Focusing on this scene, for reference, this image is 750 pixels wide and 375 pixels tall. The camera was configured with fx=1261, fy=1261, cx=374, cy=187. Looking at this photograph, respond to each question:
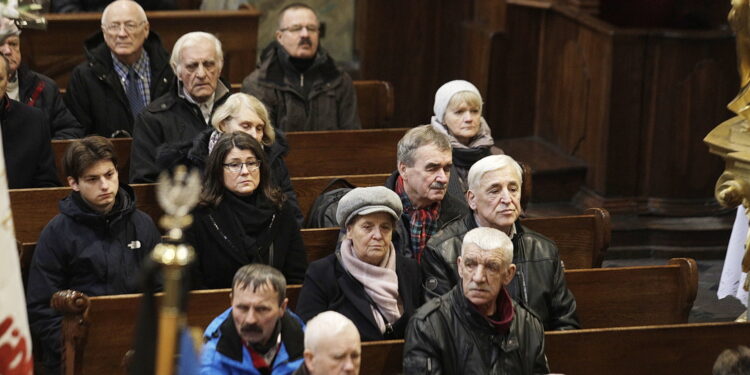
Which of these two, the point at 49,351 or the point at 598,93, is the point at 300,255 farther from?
the point at 598,93

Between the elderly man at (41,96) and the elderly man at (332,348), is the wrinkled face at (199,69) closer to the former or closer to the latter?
the elderly man at (41,96)

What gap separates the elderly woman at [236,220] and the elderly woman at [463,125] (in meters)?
1.10

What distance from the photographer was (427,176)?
518cm

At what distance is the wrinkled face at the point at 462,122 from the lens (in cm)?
596

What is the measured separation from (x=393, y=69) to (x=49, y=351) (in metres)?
5.40

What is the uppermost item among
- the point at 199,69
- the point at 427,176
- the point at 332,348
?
the point at 199,69

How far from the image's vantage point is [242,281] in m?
4.04

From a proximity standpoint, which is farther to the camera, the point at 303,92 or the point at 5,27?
the point at 303,92

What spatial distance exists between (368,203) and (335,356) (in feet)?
3.51

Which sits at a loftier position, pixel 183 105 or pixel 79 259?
pixel 183 105

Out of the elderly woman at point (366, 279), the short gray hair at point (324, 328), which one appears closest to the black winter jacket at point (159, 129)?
the elderly woman at point (366, 279)

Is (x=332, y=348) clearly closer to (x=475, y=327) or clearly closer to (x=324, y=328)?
(x=324, y=328)

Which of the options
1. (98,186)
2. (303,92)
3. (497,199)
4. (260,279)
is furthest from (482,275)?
(303,92)

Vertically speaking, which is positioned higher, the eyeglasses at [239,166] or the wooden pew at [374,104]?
the wooden pew at [374,104]
